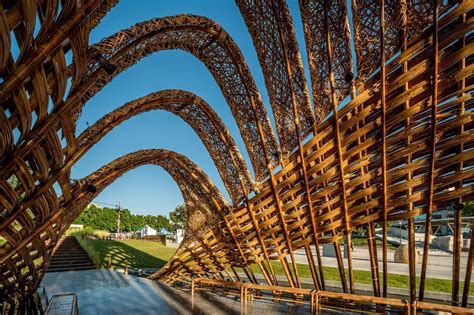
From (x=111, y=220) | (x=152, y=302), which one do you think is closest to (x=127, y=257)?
(x=152, y=302)

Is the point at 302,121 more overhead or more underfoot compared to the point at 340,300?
more overhead

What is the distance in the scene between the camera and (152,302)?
6434 millimetres

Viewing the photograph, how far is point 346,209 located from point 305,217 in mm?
748

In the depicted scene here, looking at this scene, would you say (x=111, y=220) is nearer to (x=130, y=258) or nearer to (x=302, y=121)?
(x=130, y=258)

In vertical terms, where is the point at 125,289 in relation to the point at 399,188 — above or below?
below

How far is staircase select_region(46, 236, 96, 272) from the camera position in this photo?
1368 cm

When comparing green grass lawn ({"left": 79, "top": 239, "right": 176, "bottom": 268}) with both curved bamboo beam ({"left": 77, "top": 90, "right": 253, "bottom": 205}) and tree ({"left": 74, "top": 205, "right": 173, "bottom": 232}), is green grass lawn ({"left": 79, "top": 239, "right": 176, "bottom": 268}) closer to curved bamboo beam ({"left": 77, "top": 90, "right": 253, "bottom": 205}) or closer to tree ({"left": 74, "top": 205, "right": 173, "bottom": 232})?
curved bamboo beam ({"left": 77, "top": 90, "right": 253, "bottom": 205})

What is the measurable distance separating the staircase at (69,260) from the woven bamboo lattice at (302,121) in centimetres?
965

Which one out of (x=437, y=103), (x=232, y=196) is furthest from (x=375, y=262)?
(x=232, y=196)

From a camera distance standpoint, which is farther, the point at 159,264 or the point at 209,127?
the point at 159,264

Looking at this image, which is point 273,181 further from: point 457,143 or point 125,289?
point 125,289

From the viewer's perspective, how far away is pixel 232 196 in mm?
6879

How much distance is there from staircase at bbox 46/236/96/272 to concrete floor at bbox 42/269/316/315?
506 cm

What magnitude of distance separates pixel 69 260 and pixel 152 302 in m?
10.7
